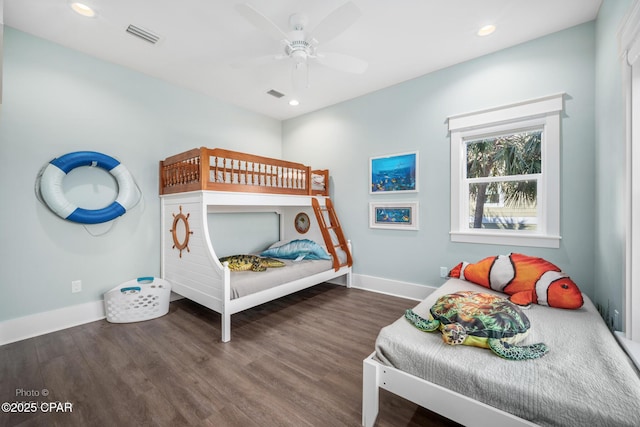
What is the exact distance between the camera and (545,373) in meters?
1.13

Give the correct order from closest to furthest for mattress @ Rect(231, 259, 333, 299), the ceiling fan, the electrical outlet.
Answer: the ceiling fan, mattress @ Rect(231, 259, 333, 299), the electrical outlet

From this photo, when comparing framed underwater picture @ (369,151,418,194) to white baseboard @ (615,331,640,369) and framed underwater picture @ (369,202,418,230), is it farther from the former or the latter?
white baseboard @ (615,331,640,369)

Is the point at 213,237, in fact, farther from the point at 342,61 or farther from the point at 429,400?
the point at 429,400

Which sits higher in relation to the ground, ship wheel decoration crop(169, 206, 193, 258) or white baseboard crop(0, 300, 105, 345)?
ship wheel decoration crop(169, 206, 193, 258)

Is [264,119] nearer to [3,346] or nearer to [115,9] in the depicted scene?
[115,9]

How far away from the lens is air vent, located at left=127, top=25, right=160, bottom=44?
238cm

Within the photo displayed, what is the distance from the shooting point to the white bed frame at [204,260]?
7.96ft

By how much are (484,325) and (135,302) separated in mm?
3046

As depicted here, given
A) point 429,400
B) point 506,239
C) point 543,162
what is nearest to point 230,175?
point 429,400

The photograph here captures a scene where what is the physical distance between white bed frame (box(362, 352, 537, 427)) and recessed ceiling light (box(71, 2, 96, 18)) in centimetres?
332

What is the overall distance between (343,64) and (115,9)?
1909 millimetres

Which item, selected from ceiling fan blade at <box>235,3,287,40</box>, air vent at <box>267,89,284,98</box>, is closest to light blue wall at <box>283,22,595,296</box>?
air vent at <box>267,89,284,98</box>

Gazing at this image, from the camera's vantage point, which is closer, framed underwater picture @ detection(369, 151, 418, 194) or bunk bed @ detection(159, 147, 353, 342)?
bunk bed @ detection(159, 147, 353, 342)

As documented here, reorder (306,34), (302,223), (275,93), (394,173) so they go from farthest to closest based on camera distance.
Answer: (302,223) → (275,93) → (394,173) → (306,34)
